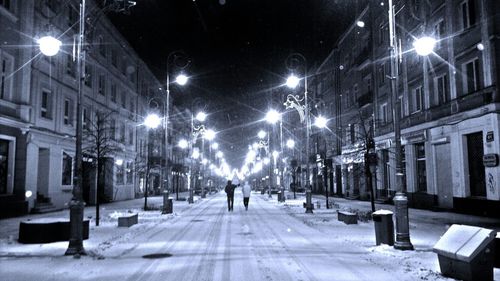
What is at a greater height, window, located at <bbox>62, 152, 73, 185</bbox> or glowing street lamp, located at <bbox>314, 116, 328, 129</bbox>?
glowing street lamp, located at <bbox>314, 116, 328, 129</bbox>

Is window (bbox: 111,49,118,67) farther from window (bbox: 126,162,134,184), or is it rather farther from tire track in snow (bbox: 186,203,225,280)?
tire track in snow (bbox: 186,203,225,280)

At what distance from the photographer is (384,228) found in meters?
11.0

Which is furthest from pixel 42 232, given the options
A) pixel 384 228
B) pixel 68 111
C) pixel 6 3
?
pixel 68 111

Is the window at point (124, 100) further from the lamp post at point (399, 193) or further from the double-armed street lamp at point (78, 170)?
the lamp post at point (399, 193)

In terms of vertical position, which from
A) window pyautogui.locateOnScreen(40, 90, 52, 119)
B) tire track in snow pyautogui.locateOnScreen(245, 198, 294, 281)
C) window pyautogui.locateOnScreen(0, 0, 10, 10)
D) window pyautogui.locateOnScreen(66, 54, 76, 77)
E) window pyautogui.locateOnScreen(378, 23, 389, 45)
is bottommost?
tire track in snow pyautogui.locateOnScreen(245, 198, 294, 281)

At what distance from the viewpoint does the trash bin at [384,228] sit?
10992 millimetres

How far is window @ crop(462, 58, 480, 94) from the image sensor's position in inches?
821

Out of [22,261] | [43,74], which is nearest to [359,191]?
[43,74]

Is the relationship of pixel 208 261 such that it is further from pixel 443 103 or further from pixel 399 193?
pixel 443 103

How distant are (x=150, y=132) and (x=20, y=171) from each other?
28.6 m

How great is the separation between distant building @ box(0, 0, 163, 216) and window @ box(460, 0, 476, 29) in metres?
17.2

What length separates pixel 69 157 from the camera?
28.4m

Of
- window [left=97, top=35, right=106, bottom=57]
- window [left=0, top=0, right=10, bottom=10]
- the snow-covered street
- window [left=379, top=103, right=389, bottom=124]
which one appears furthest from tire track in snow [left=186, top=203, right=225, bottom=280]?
window [left=97, top=35, right=106, bottom=57]

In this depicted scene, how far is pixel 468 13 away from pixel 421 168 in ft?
31.7
